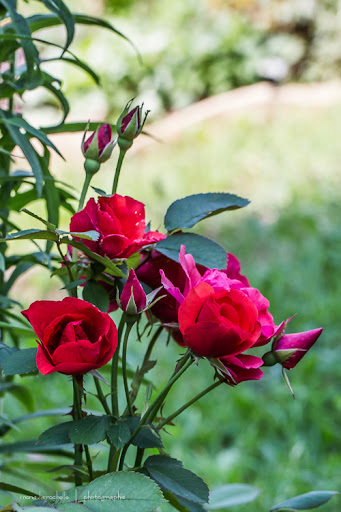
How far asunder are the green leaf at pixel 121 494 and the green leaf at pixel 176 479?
0.23 feet

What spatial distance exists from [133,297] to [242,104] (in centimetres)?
356

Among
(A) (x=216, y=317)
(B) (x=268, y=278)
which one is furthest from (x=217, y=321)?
(B) (x=268, y=278)

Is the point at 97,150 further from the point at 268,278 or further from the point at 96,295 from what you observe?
the point at 268,278

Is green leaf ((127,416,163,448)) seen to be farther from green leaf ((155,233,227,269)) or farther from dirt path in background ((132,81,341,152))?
dirt path in background ((132,81,341,152))

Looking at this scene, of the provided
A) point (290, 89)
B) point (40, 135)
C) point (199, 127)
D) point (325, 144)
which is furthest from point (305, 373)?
point (290, 89)

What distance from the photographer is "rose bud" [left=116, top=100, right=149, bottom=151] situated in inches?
18.5

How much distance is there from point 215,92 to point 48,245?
155 inches

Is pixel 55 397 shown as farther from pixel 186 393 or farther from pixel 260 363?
pixel 260 363

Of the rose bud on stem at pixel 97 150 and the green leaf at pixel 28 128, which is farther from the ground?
the green leaf at pixel 28 128

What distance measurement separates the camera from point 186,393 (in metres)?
1.70

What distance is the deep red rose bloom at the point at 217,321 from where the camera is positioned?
1.34ft

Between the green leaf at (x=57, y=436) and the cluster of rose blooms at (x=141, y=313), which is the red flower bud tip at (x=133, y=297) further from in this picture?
the green leaf at (x=57, y=436)

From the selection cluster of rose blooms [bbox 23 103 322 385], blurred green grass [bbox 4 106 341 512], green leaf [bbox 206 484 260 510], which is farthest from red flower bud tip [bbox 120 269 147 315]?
blurred green grass [bbox 4 106 341 512]

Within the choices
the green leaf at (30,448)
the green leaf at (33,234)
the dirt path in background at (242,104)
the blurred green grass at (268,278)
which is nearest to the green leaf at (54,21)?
the green leaf at (33,234)
